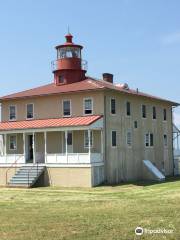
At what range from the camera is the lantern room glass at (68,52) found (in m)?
41.9

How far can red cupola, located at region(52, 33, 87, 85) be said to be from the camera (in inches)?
1633

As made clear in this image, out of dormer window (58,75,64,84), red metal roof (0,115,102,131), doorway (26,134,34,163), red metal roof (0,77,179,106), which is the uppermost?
dormer window (58,75,64,84)

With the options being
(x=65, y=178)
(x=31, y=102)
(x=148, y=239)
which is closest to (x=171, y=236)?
(x=148, y=239)

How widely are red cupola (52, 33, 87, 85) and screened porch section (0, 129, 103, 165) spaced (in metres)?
5.35

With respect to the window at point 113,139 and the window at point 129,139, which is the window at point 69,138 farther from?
the window at point 129,139

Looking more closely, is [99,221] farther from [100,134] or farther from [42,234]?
[100,134]

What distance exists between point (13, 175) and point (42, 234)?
24223mm

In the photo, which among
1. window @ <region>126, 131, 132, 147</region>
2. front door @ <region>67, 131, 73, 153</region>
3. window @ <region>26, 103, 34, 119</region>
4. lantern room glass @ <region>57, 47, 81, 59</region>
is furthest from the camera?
lantern room glass @ <region>57, 47, 81, 59</region>

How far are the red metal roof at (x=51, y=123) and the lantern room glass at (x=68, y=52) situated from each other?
Result: 20.6 ft

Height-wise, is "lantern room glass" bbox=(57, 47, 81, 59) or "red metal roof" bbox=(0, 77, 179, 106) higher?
"lantern room glass" bbox=(57, 47, 81, 59)

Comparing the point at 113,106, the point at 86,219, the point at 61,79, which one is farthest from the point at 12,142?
the point at 86,219

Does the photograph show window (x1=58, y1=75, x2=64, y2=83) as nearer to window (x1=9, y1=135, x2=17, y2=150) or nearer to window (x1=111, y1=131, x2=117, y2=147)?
window (x1=9, y1=135, x2=17, y2=150)

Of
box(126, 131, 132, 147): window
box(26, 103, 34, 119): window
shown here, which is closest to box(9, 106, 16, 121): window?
box(26, 103, 34, 119): window

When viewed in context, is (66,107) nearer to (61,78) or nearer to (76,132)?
(76,132)
